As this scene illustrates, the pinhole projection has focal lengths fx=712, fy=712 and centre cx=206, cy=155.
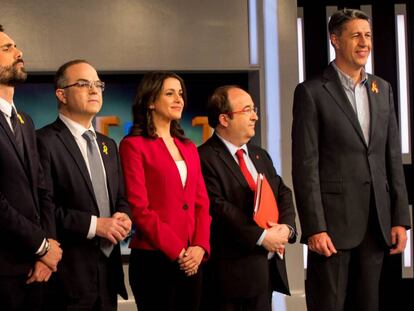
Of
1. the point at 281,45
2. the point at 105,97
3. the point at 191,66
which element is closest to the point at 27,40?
the point at 105,97

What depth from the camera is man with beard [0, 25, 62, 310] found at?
8.46ft

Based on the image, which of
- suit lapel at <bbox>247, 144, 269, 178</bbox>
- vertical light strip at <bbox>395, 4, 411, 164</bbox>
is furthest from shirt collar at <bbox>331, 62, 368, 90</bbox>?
vertical light strip at <bbox>395, 4, 411, 164</bbox>

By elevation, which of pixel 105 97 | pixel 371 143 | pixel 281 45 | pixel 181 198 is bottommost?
pixel 181 198

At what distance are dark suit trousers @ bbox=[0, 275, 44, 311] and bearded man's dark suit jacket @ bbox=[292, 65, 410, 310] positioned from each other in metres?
1.18

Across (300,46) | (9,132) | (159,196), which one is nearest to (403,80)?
(300,46)

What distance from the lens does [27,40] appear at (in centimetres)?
473

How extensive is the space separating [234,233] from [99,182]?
655 mm

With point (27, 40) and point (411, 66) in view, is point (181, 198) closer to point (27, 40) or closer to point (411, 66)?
point (27, 40)

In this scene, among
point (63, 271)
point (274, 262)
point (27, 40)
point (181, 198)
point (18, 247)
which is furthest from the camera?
point (27, 40)

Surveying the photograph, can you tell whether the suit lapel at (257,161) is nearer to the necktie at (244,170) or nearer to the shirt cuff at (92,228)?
the necktie at (244,170)

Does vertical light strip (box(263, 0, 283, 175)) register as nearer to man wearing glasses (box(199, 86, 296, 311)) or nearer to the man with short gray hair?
man wearing glasses (box(199, 86, 296, 311))

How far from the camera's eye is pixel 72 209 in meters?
2.89

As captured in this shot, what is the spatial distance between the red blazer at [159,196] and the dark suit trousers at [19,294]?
0.51 meters

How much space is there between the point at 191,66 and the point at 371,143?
2019mm
